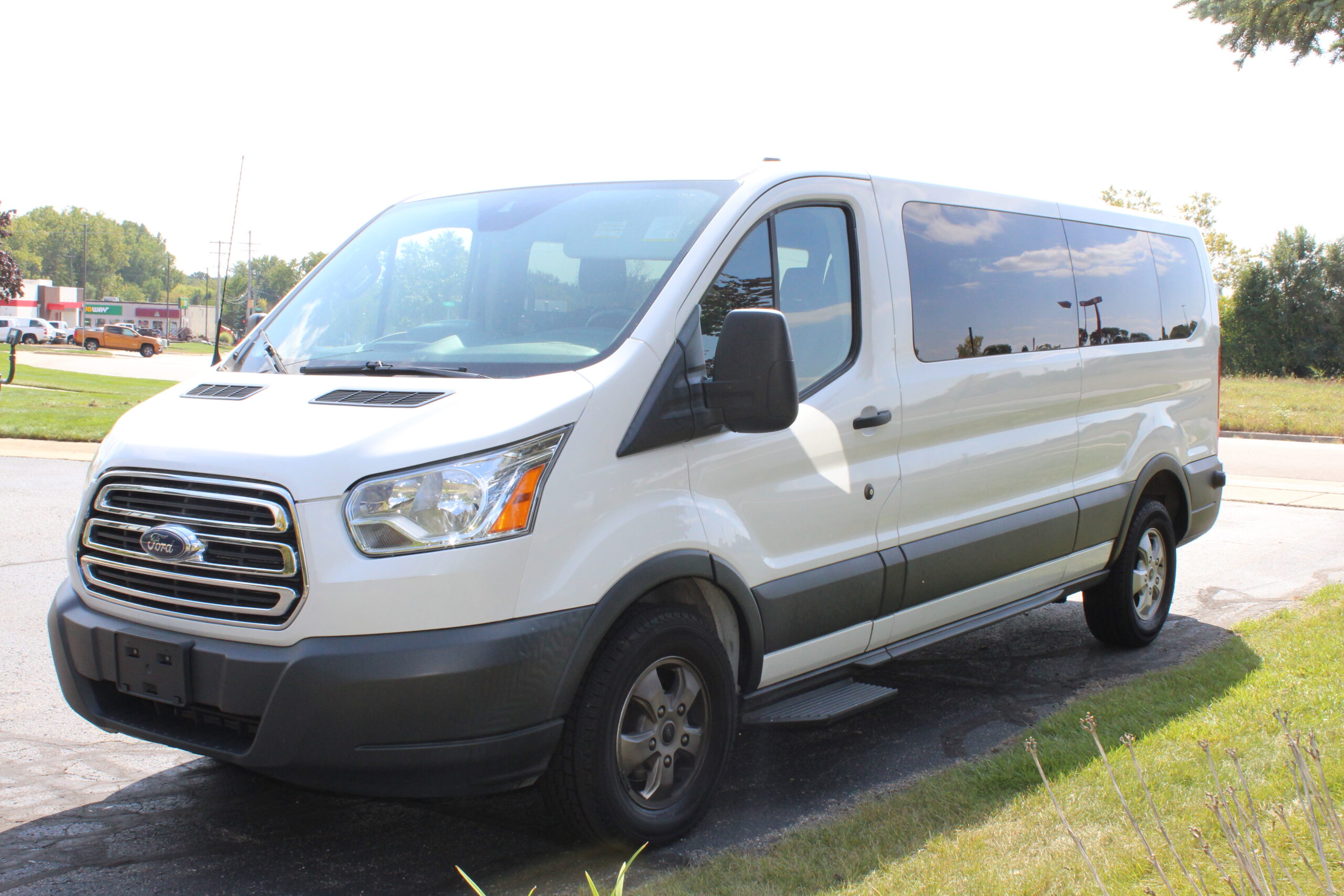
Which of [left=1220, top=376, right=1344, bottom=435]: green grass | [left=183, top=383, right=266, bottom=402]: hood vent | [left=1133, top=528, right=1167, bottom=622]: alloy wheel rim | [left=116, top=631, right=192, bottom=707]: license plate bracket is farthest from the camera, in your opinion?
[left=1220, top=376, right=1344, bottom=435]: green grass

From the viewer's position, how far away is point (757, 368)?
355cm

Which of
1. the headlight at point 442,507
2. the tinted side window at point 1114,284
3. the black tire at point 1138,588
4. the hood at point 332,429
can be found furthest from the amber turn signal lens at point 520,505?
the black tire at point 1138,588

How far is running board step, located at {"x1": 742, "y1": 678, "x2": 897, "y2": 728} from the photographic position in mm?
4086

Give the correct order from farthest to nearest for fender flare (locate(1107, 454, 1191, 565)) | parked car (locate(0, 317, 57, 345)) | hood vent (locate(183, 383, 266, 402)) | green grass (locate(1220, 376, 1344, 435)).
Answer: parked car (locate(0, 317, 57, 345)) → green grass (locate(1220, 376, 1344, 435)) → fender flare (locate(1107, 454, 1191, 565)) → hood vent (locate(183, 383, 266, 402))

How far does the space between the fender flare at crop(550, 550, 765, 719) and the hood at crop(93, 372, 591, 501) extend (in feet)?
1.76

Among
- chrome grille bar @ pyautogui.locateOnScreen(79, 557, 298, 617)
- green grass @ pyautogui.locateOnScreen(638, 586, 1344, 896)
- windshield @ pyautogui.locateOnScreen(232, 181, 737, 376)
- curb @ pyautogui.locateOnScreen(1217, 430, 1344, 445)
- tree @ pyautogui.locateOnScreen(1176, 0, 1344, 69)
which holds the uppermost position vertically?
tree @ pyautogui.locateOnScreen(1176, 0, 1344, 69)

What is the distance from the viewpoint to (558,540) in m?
3.26

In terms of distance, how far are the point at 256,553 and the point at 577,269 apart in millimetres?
1443

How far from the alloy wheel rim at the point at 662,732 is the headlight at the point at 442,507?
0.74 metres

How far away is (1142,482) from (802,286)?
2931 millimetres

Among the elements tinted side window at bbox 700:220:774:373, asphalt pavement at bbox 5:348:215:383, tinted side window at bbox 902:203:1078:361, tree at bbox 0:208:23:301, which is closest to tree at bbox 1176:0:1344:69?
tinted side window at bbox 902:203:1078:361

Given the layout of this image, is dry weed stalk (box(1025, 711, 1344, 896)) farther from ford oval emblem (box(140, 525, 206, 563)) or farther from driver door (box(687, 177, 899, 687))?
ford oval emblem (box(140, 525, 206, 563))

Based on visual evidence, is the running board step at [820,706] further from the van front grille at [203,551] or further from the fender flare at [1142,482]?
the fender flare at [1142,482]

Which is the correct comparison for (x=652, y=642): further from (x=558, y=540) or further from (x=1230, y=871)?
(x=1230, y=871)
